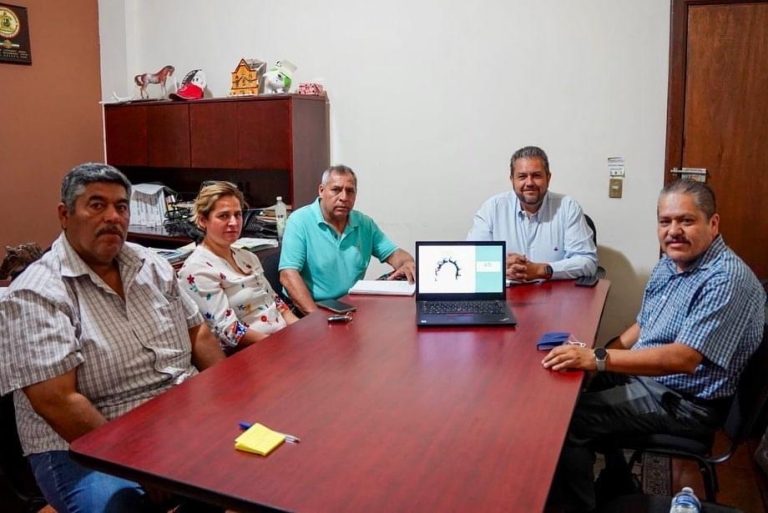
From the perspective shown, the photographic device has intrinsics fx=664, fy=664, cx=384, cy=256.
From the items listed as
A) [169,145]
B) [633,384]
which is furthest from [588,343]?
[169,145]

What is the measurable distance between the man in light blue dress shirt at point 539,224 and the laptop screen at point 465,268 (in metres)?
0.45

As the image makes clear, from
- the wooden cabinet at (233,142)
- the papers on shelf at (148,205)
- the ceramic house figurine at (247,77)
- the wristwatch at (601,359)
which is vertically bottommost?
the wristwatch at (601,359)

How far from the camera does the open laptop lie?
2.36 m

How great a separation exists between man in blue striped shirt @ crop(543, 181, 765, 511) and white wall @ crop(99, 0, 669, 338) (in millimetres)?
1441

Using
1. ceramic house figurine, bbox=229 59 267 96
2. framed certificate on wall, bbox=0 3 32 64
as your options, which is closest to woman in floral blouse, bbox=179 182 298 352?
ceramic house figurine, bbox=229 59 267 96

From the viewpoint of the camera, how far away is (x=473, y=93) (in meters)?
3.62

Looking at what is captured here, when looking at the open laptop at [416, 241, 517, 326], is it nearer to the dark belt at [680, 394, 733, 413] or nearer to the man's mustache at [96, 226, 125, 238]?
the dark belt at [680, 394, 733, 413]

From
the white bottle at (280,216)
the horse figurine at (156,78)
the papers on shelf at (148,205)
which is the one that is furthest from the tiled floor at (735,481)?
the horse figurine at (156,78)

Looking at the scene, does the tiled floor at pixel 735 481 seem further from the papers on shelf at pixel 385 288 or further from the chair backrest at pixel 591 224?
the papers on shelf at pixel 385 288

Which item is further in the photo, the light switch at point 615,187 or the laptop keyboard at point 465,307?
the light switch at point 615,187

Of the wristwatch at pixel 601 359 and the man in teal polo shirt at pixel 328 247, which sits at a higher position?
the man in teal polo shirt at pixel 328 247

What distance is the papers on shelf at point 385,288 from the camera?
8.50ft

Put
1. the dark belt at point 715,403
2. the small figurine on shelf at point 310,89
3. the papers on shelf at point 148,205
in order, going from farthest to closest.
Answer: the papers on shelf at point 148,205 → the small figurine on shelf at point 310,89 → the dark belt at point 715,403

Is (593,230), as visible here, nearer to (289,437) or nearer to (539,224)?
(539,224)
